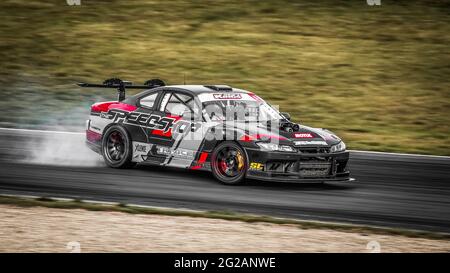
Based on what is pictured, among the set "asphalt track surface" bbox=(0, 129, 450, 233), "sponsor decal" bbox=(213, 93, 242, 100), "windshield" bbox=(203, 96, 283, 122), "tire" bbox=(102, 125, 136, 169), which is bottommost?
"asphalt track surface" bbox=(0, 129, 450, 233)

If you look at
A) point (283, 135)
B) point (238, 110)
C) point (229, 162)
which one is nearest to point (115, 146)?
point (238, 110)

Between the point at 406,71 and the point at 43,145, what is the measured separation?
33.7 ft

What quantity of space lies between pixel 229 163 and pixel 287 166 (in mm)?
898

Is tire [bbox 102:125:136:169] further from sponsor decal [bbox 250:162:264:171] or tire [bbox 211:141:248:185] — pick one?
sponsor decal [bbox 250:162:264:171]

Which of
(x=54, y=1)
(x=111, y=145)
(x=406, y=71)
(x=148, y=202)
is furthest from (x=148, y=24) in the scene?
(x=148, y=202)

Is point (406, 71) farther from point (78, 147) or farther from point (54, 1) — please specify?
point (54, 1)

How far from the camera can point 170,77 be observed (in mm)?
23406

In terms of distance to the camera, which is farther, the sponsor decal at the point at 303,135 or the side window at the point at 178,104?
the side window at the point at 178,104

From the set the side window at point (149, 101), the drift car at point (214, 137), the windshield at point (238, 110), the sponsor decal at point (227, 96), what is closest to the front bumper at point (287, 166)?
the drift car at point (214, 137)

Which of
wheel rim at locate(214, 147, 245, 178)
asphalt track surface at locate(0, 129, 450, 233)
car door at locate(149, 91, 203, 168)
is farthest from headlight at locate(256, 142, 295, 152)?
car door at locate(149, 91, 203, 168)

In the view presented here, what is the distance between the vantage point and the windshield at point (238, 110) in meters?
13.8

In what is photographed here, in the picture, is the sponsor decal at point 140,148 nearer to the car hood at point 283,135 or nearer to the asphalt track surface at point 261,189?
the asphalt track surface at point 261,189

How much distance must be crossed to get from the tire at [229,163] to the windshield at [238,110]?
0.60 m

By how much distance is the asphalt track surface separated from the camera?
11.7 meters
